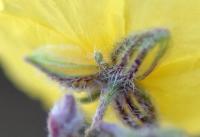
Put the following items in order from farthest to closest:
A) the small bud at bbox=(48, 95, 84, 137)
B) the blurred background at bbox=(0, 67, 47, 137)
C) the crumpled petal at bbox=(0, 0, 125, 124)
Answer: the blurred background at bbox=(0, 67, 47, 137), the crumpled petal at bbox=(0, 0, 125, 124), the small bud at bbox=(48, 95, 84, 137)

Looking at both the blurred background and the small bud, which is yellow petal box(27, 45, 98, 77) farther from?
the blurred background

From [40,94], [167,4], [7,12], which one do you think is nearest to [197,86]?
[167,4]

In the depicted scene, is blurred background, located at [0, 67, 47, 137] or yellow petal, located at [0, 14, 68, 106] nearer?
yellow petal, located at [0, 14, 68, 106]

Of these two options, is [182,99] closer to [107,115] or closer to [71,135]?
[107,115]

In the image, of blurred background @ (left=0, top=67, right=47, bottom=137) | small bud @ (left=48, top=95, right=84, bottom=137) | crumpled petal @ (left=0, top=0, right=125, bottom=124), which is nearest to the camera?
small bud @ (left=48, top=95, right=84, bottom=137)

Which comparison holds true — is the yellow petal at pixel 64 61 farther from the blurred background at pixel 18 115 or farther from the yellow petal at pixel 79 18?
the blurred background at pixel 18 115

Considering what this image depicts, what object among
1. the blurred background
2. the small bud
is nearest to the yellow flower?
the small bud

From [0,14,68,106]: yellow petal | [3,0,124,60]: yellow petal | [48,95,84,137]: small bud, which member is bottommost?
[48,95,84,137]: small bud

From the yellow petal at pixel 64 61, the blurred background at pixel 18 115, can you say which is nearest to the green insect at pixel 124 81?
the yellow petal at pixel 64 61
